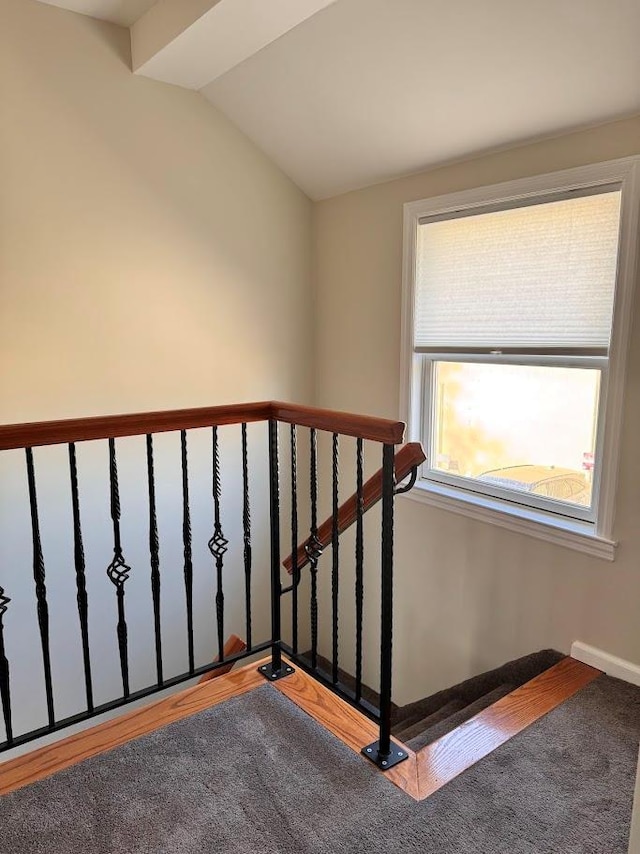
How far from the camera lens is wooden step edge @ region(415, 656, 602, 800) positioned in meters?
1.68

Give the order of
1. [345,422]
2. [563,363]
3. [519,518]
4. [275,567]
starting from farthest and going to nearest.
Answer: [519,518], [563,363], [275,567], [345,422]

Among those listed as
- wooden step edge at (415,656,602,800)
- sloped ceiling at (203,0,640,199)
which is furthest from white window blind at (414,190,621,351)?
wooden step edge at (415,656,602,800)

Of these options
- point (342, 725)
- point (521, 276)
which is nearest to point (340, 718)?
point (342, 725)

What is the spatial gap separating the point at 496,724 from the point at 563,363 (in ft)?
4.49

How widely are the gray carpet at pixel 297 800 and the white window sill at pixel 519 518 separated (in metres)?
0.68

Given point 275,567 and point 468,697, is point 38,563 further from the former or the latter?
point 468,697

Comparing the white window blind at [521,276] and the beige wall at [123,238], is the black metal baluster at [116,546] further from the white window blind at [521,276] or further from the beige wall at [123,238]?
the white window blind at [521,276]

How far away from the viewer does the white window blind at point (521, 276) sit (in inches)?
87.0

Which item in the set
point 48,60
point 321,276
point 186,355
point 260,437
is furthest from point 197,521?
point 48,60

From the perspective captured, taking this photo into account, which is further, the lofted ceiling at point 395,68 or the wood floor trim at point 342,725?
the lofted ceiling at point 395,68

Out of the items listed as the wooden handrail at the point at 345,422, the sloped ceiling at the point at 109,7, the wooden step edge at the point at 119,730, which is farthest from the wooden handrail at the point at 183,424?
the sloped ceiling at the point at 109,7

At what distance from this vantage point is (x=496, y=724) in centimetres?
194

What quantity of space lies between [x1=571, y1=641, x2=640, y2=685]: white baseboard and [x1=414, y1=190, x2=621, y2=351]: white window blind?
3.87ft

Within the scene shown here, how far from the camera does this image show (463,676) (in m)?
2.84
